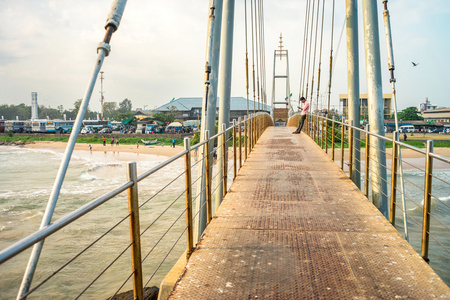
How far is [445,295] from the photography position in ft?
8.18

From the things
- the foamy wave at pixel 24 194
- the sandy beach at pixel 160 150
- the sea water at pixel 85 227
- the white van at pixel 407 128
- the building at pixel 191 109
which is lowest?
the foamy wave at pixel 24 194

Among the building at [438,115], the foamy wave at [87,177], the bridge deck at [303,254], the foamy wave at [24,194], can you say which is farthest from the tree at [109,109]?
the bridge deck at [303,254]

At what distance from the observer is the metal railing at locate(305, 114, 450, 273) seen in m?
3.12

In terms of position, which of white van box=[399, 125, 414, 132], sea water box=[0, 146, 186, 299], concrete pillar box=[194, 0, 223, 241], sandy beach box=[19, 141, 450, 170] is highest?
concrete pillar box=[194, 0, 223, 241]

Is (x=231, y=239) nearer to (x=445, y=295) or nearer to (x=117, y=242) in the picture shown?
(x=445, y=295)

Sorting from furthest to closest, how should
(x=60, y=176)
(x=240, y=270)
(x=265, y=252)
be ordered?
(x=265, y=252) < (x=240, y=270) < (x=60, y=176)

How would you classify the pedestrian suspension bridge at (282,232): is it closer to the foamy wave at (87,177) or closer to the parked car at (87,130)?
the foamy wave at (87,177)

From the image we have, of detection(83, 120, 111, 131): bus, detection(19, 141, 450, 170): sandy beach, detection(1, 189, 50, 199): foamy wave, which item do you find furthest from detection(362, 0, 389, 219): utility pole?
detection(83, 120, 111, 131): bus

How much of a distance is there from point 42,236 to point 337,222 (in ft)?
10.7

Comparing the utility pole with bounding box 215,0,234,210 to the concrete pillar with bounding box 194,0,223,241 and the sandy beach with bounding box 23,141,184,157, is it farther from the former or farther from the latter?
the sandy beach with bounding box 23,141,184,157

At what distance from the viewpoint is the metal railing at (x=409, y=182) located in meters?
3.12

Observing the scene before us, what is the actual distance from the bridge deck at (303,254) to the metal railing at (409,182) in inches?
12.7

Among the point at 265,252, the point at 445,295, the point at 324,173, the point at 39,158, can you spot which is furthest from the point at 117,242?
the point at 39,158

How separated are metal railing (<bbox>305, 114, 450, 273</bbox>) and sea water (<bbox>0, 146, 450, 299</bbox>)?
9 cm
